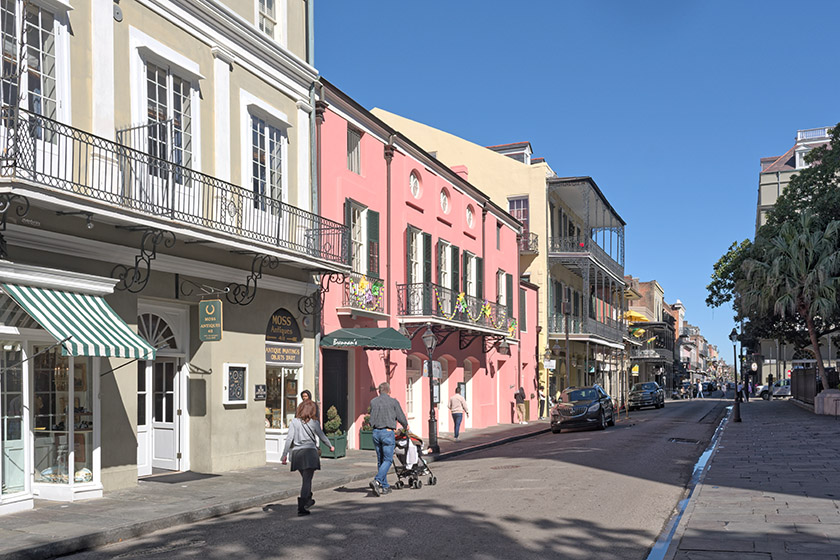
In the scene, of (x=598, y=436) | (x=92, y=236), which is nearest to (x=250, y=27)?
(x=92, y=236)

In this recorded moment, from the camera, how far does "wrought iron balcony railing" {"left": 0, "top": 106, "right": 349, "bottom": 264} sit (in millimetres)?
10297

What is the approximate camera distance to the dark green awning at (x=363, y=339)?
1784 cm

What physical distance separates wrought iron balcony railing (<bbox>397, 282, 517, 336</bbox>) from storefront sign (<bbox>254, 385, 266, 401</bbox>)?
709cm

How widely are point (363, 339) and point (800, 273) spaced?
2327 centimetres

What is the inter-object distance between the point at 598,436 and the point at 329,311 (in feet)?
31.3

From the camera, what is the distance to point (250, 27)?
15.6m

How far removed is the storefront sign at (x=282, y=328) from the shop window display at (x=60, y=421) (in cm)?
508

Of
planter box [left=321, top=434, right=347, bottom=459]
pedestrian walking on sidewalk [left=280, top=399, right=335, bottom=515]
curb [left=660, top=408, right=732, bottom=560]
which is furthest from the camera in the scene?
planter box [left=321, top=434, right=347, bottom=459]

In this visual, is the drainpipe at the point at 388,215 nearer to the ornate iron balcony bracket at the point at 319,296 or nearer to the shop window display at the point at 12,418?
the ornate iron balcony bracket at the point at 319,296

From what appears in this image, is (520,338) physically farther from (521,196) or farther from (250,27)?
(250,27)

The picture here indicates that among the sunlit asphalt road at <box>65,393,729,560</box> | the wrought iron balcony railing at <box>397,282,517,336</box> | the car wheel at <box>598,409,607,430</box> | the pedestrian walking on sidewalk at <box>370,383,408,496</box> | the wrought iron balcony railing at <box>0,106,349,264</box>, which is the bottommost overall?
the car wheel at <box>598,409,607,430</box>

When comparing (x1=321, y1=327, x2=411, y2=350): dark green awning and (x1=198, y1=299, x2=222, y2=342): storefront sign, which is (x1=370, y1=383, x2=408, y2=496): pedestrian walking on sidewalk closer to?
(x1=198, y1=299, x2=222, y2=342): storefront sign

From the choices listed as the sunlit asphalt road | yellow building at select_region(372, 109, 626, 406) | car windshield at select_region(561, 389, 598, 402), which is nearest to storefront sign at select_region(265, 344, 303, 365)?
the sunlit asphalt road

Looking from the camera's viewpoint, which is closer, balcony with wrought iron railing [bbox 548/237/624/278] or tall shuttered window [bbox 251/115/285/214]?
tall shuttered window [bbox 251/115/285/214]
